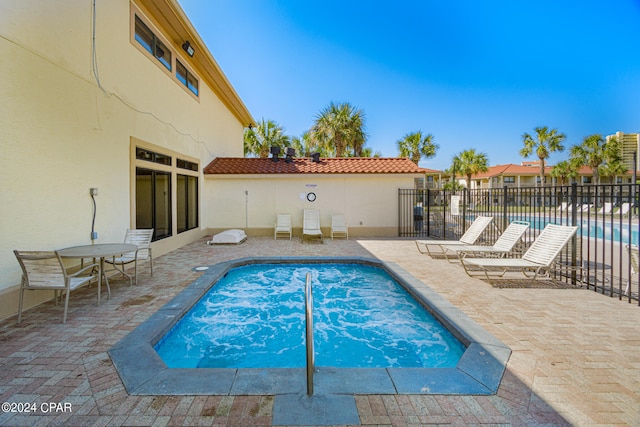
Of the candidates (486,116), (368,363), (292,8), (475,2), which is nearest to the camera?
(368,363)

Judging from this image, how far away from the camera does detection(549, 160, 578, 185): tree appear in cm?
3612

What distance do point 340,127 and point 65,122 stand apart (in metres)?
19.3

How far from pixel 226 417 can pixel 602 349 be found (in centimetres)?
398

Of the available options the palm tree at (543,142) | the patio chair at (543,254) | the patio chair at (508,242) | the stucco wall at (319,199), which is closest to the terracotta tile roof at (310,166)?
the stucco wall at (319,199)

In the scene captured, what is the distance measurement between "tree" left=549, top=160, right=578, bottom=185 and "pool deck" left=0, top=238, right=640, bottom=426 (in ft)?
135

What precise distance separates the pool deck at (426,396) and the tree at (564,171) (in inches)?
1625

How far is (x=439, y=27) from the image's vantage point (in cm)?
1395

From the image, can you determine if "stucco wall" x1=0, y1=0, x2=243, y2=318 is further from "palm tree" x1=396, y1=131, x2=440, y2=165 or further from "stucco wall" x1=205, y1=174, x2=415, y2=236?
"palm tree" x1=396, y1=131, x2=440, y2=165

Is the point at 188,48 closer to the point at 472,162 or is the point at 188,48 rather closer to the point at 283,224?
the point at 283,224

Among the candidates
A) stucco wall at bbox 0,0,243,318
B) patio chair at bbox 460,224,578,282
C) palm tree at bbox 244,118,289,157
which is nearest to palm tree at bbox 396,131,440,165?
palm tree at bbox 244,118,289,157

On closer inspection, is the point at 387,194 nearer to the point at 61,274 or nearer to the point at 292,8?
the point at 292,8

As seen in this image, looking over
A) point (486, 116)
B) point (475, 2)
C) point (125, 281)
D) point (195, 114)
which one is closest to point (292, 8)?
point (195, 114)

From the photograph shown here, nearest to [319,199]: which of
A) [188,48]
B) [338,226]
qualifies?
[338,226]

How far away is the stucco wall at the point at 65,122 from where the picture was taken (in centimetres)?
428
